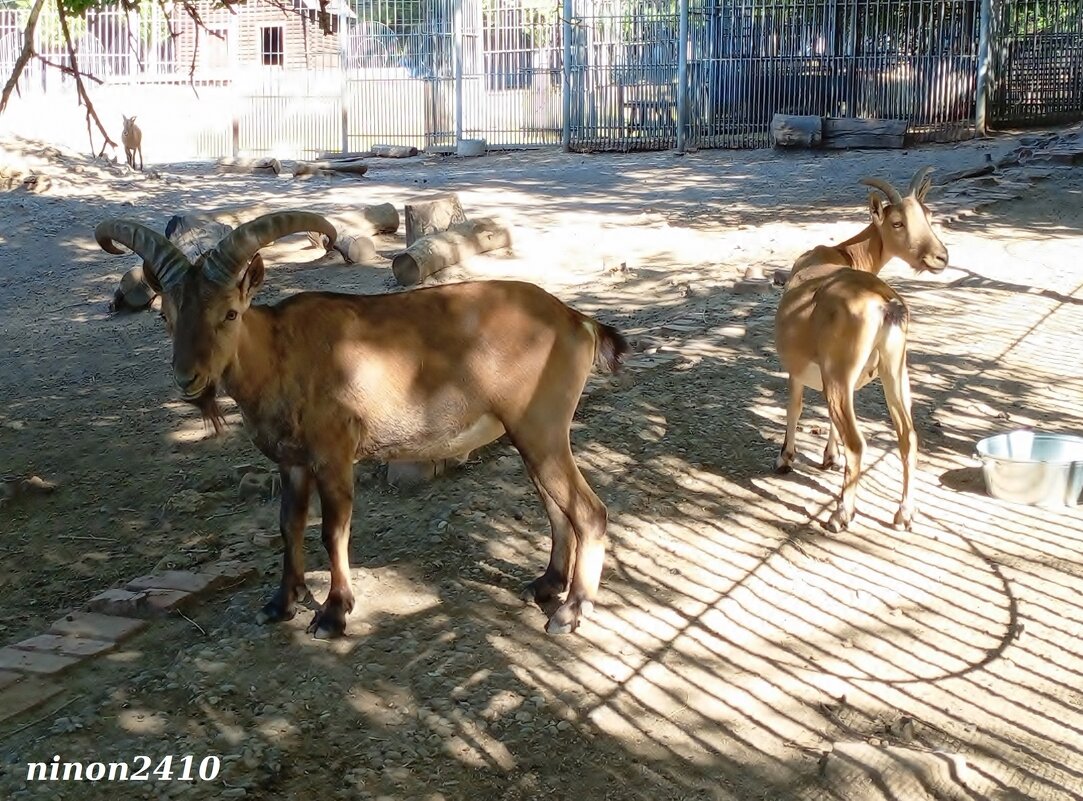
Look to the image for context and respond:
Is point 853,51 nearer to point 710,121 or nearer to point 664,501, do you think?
point 710,121

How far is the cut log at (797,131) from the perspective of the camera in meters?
23.1

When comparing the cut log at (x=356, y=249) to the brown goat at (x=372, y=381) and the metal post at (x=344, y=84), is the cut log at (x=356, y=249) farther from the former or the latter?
the metal post at (x=344, y=84)

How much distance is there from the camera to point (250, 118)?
2819 centimetres

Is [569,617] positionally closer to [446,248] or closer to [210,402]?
[210,402]

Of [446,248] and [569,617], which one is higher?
[446,248]

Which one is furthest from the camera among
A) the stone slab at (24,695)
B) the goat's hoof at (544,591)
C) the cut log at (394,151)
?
the cut log at (394,151)

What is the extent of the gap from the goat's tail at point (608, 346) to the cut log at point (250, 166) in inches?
727

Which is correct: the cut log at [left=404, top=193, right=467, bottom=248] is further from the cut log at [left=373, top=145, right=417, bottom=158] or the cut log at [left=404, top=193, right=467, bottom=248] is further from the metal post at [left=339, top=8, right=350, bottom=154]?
the metal post at [left=339, top=8, right=350, bottom=154]

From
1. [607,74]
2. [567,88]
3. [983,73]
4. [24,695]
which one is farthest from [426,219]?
[983,73]

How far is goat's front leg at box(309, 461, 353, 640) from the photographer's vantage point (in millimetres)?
5160

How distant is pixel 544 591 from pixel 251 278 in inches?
69.3

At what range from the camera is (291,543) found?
5.35 metres

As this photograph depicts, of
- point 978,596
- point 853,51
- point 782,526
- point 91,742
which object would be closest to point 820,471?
point 782,526

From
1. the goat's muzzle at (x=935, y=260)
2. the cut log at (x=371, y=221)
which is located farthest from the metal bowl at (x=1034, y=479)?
the cut log at (x=371, y=221)
